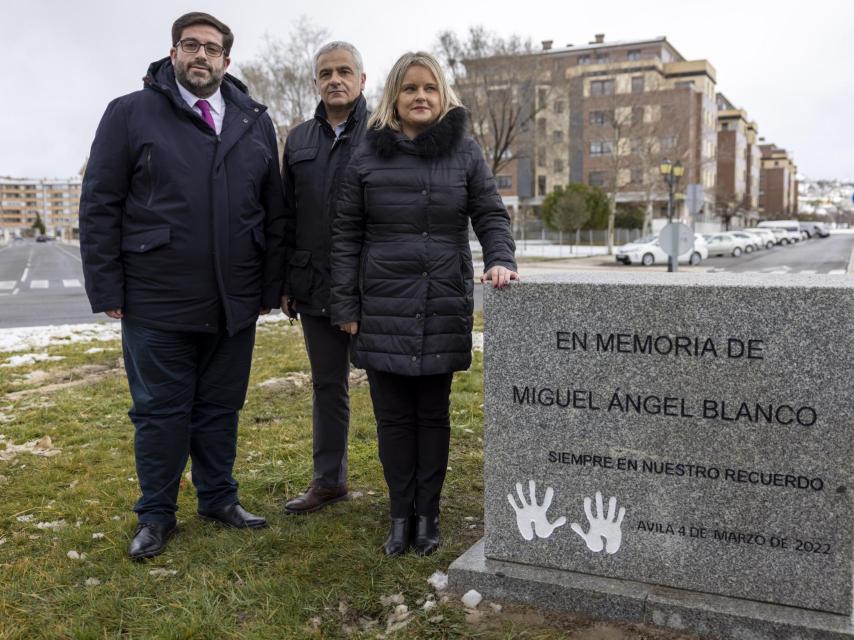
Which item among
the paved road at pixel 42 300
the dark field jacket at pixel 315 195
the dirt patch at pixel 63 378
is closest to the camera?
the dark field jacket at pixel 315 195

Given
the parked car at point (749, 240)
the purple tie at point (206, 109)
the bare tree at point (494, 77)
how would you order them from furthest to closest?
the parked car at point (749, 240), the bare tree at point (494, 77), the purple tie at point (206, 109)

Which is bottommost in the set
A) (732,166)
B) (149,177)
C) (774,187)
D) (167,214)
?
(167,214)

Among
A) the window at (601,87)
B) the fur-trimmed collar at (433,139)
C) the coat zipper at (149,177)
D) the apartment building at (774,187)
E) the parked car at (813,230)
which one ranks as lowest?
the parked car at (813,230)

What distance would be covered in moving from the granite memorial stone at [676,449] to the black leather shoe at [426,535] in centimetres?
30

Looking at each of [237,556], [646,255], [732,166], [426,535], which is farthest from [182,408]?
[732,166]

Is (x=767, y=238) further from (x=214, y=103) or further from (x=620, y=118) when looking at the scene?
(x=214, y=103)

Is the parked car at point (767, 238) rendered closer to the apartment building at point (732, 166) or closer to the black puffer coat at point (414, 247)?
the apartment building at point (732, 166)

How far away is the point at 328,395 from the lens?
4027 millimetres

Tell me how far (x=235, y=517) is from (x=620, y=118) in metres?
49.1

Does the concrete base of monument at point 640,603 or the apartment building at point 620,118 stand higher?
the apartment building at point 620,118

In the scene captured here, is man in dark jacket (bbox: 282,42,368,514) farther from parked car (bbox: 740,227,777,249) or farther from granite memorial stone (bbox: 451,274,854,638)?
parked car (bbox: 740,227,777,249)

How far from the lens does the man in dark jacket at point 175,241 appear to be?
11.2 feet

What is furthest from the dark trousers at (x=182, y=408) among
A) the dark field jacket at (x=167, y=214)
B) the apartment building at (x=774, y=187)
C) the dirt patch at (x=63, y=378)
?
the apartment building at (x=774, y=187)

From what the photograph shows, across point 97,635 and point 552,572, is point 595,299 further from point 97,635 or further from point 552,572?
point 97,635
